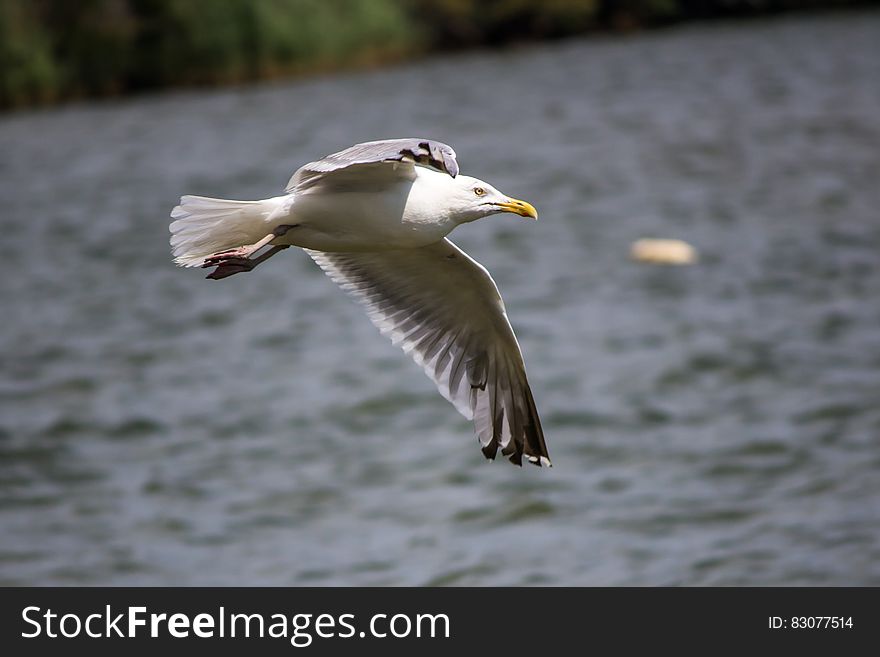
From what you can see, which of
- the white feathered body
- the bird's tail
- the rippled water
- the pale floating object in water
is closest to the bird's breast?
the white feathered body

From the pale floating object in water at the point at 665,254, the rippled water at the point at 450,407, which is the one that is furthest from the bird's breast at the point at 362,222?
the pale floating object in water at the point at 665,254

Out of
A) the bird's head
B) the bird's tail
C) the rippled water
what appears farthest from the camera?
the rippled water

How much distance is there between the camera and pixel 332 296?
1923 cm

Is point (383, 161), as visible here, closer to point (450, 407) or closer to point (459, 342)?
point (459, 342)

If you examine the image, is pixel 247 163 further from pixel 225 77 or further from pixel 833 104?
pixel 833 104

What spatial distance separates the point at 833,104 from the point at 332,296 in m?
11.9

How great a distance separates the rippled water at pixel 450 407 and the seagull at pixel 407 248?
481 centimetres

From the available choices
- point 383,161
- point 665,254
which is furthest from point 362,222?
point 665,254

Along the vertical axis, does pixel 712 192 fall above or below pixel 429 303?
above

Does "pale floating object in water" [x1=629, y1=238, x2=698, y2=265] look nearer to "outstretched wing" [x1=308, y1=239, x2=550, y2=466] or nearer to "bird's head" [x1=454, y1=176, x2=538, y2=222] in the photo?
"outstretched wing" [x1=308, y1=239, x2=550, y2=466]

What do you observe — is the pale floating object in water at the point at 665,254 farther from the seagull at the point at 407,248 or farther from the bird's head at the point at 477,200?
the bird's head at the point at 477,200

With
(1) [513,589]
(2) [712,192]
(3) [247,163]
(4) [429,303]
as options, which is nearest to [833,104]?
(2) [712,192]

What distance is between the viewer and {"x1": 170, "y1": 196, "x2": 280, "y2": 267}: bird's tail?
470 cm

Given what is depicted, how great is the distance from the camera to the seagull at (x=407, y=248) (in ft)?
14.7
